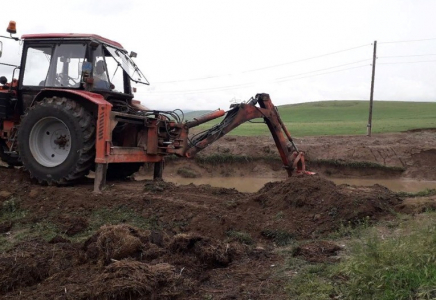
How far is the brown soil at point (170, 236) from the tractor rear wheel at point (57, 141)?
39 centimetres

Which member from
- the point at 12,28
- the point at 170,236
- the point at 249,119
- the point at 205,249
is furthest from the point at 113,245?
the point at 12,28

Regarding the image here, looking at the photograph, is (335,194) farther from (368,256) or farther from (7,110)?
(7,110)

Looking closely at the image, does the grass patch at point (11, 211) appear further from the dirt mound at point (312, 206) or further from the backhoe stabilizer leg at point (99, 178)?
the dirt mound at point (312, 206)

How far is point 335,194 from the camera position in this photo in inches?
297

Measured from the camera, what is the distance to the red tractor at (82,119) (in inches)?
342

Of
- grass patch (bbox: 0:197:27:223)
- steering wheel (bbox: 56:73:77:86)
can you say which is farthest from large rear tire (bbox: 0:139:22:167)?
grass patch (bbox: 0:197:27:223)

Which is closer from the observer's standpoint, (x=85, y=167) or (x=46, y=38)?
(x=85, y=167)

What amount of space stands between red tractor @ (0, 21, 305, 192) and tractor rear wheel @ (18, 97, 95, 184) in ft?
0.06

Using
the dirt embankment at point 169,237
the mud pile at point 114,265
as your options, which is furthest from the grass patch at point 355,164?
the mud pile at point 114,265

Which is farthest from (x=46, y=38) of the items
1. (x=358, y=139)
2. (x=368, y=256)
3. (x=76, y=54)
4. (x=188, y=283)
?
(x=358, y=139)

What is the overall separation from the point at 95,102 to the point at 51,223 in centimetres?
235

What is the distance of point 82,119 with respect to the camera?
8.67 metres

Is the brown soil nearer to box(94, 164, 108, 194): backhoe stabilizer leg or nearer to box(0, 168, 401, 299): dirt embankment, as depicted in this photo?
box(0, 168, 401, 299): dirt embankment

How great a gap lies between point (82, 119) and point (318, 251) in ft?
16.6
